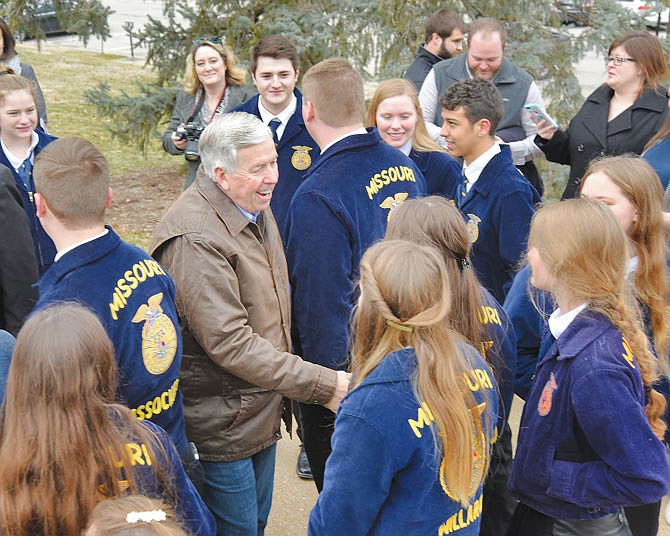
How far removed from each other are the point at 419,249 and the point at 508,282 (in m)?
2.16

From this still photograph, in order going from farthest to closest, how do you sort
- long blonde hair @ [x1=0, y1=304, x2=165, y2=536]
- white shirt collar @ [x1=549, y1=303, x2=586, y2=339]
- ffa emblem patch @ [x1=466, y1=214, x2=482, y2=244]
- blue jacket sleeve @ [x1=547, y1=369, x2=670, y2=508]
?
ffa emblem patch @ [x1=466, y1=214, x2=482, y2=244] → white shirt collar @ [x1=549, y1=303, x2=586, y2=339] → blue jacket sleeve @ [x1=547, y1=369, x2=670, y2=508] → long blonde hair @ [x1=0, y1=304, x2=165, y2=536]

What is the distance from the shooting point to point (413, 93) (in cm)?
496

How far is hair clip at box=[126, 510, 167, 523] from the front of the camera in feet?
5.69

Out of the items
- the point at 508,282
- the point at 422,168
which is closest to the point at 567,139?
the point at 422,168

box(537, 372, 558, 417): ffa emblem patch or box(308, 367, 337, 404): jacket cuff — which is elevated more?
box(537, 372, 558, 417): ffa emblem patch

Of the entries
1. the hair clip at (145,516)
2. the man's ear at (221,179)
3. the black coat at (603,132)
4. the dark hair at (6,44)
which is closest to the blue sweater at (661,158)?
the black coat at (603,132)

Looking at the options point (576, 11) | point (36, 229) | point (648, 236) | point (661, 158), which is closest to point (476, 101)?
point (661, 158)

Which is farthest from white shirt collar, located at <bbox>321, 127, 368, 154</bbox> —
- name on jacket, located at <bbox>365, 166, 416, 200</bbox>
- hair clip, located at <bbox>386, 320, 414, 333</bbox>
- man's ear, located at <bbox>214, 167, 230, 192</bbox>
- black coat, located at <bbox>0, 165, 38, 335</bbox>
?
hair clip, located at <bbox>386, 320, 414, 333</bbox>

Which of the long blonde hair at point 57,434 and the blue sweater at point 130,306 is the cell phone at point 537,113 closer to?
the blue sweater at point 130,306

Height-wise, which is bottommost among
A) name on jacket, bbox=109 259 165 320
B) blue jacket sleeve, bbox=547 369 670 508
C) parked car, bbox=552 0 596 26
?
blue jacket sleeve, bbox=547 369 670 508

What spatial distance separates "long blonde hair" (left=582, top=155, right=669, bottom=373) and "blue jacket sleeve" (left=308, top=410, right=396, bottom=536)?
142 cm

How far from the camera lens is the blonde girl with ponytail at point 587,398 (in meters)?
2.33

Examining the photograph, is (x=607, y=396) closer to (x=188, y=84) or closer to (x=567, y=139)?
(x=567, y=139)

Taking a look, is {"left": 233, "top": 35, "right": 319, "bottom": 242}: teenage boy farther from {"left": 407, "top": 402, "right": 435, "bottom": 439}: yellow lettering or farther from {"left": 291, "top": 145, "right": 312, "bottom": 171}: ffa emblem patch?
{"left": 407, "top": 402, "right": 435, "bottom": 439}: yellow lettering
